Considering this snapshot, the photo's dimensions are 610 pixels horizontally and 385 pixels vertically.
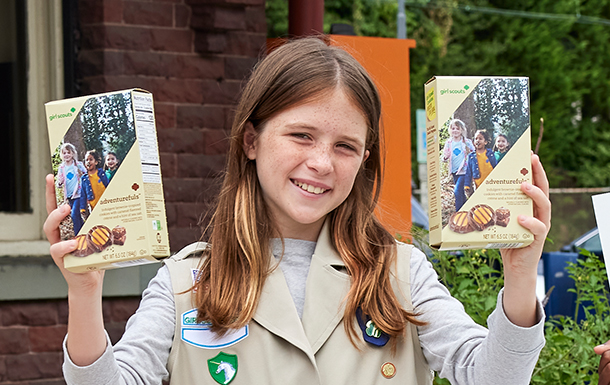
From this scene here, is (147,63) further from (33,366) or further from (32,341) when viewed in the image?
(33,366)

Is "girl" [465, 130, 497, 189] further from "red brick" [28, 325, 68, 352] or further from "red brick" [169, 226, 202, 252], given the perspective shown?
"red brick" [28, 325, 68, 352]

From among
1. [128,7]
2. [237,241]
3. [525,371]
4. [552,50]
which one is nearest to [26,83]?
[128,7]

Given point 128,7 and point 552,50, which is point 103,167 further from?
point 552,50

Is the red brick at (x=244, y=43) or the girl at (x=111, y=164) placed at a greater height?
the red brick at (x=244, y=43)

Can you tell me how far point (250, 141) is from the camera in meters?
2.14

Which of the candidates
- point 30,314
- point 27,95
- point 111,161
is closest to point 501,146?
point 111,161

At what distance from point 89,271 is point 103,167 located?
0.23m

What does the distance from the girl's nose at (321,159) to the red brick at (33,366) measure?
220 centimetres

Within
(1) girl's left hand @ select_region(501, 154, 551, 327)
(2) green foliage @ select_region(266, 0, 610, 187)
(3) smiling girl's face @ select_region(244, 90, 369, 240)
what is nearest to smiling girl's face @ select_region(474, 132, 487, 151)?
(1) girl's left hand @ select_region(501, 154, 551, 327)

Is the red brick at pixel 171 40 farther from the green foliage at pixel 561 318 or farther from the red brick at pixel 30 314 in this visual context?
the green foliage at pixel 561 318

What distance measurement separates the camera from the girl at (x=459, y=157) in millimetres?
1663

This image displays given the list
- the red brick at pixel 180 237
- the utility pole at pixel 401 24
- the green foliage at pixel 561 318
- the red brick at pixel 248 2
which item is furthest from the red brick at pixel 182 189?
the utility pole at pixel 401 24

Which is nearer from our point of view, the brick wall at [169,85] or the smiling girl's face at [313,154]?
the smiling girl's face at [313,154]

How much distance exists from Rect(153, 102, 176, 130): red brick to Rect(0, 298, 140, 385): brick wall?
3.26ft
